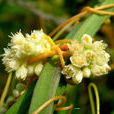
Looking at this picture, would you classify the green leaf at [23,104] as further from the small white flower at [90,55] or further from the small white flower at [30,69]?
the small white flower at [90,55]

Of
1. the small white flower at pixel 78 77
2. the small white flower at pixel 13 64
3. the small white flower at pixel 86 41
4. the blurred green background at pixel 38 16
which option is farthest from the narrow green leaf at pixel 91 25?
the blurred green background at pixel 38 16

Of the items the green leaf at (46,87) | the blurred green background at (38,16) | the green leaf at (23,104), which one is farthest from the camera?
the blurred green background at (38,16)

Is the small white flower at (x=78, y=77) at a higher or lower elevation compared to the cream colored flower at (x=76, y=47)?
lower

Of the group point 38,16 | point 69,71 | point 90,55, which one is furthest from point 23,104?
point 38,16

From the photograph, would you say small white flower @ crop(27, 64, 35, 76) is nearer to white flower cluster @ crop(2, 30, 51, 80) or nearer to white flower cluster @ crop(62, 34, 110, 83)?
white flower cluster @ crop(2, 30, 51, 80)

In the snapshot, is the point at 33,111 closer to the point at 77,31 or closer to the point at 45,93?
the point at 45,93

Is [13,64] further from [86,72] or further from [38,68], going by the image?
[86,72]
